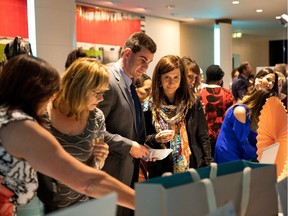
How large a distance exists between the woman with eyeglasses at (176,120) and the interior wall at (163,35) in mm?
7951

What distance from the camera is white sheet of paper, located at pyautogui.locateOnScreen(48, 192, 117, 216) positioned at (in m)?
0.71

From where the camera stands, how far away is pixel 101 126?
169 cm

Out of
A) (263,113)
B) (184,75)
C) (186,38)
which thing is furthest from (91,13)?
(263,113)

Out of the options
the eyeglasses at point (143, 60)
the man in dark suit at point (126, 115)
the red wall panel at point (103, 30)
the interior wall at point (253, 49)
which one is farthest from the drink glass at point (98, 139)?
the interior wall at point (253, 49)

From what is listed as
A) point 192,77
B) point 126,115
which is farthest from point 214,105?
point 126,115

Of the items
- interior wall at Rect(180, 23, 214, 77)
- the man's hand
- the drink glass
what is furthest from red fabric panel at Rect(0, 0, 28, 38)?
interior wall at Rect(180, 23, 214, 77)

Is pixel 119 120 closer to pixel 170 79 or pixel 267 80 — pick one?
pixel 170 79

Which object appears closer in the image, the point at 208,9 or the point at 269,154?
the point at 269,154

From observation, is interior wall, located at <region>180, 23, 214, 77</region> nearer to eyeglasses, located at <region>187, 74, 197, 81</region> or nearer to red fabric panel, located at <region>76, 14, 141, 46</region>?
red fabric panel, located at <region>76, 14, 141, 46</region>

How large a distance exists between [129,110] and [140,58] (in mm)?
274

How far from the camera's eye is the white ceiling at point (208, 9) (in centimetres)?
900

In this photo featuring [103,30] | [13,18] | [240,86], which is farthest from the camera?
[103,30]

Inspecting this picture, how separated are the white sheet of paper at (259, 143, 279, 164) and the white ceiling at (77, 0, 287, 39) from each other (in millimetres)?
7698

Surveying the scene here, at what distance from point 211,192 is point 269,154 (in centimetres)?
54
